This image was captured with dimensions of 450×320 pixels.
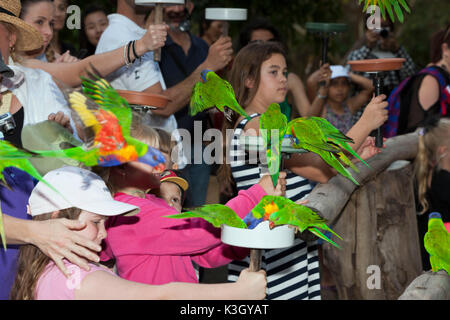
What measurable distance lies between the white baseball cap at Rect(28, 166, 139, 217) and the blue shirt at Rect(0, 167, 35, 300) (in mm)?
265

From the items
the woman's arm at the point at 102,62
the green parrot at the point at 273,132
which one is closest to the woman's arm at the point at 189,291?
the green parrot at the point at 273,132

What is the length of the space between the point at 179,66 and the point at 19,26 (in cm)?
175

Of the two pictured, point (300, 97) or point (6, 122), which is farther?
point (300, 97)

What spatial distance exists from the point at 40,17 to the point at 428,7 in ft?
42.5

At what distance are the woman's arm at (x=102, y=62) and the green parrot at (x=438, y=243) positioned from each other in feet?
5.14

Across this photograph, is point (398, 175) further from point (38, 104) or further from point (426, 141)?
point (38, 104)

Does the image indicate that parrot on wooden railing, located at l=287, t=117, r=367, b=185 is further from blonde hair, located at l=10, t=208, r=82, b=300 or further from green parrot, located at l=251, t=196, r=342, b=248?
blonde hair, located at l=10, t=208, r=82, b=300

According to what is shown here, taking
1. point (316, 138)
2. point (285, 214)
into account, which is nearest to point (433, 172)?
point (316, 138)

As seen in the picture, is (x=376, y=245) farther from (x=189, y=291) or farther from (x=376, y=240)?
(x=189, y=291)

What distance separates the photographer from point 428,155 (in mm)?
4156

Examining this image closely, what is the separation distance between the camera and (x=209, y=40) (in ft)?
18.1

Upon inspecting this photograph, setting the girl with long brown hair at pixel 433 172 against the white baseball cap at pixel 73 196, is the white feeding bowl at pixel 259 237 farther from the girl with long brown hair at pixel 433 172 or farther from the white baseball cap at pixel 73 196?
the girl with long brown hair at pixel 433 172

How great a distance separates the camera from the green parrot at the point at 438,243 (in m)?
2.60

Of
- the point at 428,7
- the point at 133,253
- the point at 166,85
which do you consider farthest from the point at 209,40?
the point at 428,7
